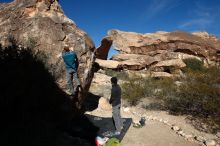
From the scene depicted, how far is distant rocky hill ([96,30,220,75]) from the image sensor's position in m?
28.1

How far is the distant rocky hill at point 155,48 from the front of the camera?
28141mm

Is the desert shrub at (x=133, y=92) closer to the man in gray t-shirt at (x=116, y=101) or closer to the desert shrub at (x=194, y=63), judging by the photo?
the man in gray t-shirt at (x=116, y=101)

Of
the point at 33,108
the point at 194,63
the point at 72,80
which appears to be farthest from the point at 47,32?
the point at 194,63

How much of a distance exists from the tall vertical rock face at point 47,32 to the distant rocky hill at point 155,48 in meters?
17.7

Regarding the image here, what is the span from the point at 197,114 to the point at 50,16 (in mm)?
6617

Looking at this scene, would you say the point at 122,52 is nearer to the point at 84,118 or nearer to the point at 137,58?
the point at 137,58

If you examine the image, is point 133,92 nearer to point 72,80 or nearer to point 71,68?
point 72,80

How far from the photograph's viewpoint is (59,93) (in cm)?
798

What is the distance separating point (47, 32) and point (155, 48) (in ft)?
74.7

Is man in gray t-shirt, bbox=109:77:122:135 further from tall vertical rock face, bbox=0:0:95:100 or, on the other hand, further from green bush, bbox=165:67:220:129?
green bush, bbox=165:67:220:129

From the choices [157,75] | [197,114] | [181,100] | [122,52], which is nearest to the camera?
[197,114]

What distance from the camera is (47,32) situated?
28.1ft

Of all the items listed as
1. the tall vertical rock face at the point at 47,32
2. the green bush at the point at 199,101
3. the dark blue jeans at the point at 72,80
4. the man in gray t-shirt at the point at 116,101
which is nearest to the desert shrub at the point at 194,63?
the green bush at the point at 199,101

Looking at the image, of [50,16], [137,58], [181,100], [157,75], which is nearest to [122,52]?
[137,58]
